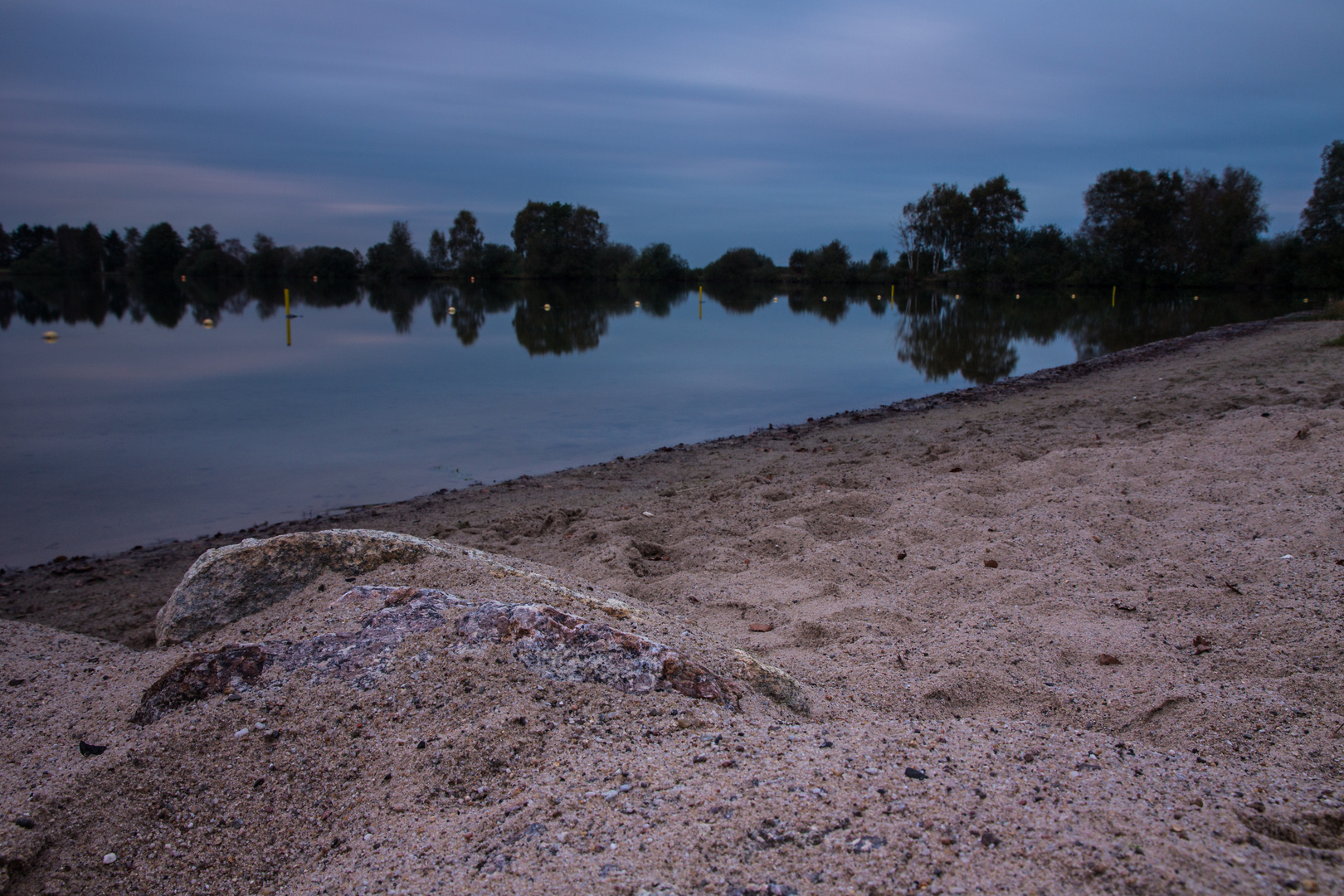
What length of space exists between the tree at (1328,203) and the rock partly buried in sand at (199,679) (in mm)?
66037

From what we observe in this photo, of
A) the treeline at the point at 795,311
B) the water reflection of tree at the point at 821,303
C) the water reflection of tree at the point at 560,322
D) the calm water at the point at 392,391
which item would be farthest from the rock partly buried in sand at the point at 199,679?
the water reflection of tree at the point at 821,303

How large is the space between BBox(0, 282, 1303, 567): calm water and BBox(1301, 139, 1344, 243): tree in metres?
18.8

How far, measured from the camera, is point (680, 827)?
1.88 meters

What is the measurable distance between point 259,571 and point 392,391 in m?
14.4

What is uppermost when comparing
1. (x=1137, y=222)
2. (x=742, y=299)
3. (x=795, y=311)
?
(x=1137, y=222)

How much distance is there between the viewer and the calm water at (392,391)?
905 centimetres

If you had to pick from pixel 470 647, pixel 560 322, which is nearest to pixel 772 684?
pixel 470 647


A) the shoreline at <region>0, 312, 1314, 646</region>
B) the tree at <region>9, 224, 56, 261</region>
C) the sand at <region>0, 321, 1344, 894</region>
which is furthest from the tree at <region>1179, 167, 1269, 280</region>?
the tree at <region>9, 224, 56, 261</region>

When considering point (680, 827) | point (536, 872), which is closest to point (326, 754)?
point (536, 872)

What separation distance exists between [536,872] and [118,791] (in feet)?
4.22

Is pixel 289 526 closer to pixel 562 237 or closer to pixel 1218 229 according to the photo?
pixel 1218 229

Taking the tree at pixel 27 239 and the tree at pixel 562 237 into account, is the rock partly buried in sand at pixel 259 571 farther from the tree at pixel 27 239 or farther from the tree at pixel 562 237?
the tree at pixel 27 239

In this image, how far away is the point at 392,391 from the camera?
1691 cm

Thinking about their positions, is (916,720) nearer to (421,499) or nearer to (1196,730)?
(1196,730)
